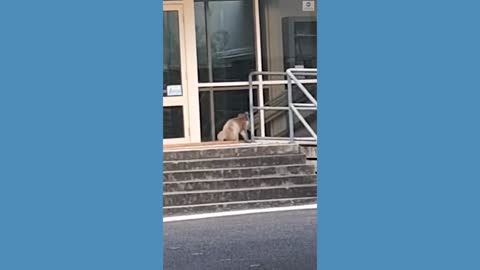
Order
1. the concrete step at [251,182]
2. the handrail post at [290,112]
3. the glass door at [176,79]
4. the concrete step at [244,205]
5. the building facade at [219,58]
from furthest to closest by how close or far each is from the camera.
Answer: the building facade at [219,58] < the glass door at [176,79] < the handrail post at [290,112] < the concrete step at [251,182] < the concrete step at [244,205]

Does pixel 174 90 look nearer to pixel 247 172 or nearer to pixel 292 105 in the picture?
pixel 292 105

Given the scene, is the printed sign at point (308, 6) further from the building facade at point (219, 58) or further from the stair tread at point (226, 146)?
the stair tread at point (226, 146)

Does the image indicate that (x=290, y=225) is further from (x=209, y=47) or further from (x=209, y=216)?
(x=209, y=47)

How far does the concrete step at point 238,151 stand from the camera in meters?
3.89

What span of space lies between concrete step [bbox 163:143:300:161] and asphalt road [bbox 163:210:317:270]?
605 millimetres

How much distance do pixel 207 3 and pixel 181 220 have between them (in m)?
2.62

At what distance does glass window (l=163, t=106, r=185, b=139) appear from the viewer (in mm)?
4102

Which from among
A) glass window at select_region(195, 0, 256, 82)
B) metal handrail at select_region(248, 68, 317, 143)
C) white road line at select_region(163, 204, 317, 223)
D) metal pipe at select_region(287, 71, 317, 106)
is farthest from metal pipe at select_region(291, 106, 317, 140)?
glass window at select_region(195, 0, 256, 82)

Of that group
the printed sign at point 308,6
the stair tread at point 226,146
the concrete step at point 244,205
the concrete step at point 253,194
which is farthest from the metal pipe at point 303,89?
the concrete step at point 244,205

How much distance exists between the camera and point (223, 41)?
5.25 metres

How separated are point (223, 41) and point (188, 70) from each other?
14.4 inches

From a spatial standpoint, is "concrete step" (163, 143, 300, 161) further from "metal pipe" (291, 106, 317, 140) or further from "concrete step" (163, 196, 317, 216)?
"concrete step" (163, 196, 317, 216)

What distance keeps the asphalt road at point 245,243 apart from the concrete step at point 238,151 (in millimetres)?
605

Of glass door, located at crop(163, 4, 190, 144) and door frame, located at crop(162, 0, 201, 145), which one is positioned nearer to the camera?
glass door, located at crop(163, 4, 190, 144)
